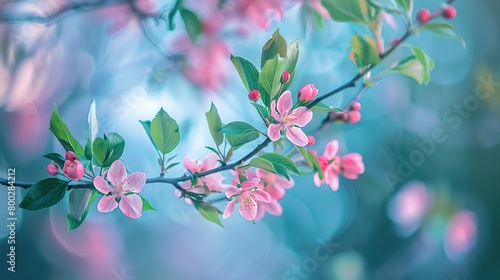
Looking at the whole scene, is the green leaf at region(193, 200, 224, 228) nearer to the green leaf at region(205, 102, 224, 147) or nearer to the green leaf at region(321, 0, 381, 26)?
the green leaf at region(205, 102, 224, 147)

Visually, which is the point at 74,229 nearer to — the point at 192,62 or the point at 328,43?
the point at 192,62

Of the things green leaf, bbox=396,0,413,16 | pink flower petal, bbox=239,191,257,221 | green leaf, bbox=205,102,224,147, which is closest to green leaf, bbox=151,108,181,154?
green leaf, bbox=205,102,224,147

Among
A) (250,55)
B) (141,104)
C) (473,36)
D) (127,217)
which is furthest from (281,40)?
(473,36)

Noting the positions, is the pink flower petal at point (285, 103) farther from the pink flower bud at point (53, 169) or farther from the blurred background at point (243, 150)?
the pink flower bud at point (53, 169)

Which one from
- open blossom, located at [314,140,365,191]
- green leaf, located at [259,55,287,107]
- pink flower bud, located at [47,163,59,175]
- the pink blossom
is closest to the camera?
green leaf, located at [259,55,287,107]

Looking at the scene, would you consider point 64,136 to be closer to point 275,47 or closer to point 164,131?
point 164,131

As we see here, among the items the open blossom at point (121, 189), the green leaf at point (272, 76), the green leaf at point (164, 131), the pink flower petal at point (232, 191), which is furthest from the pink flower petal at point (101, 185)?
the green leaf at point (272, 76)

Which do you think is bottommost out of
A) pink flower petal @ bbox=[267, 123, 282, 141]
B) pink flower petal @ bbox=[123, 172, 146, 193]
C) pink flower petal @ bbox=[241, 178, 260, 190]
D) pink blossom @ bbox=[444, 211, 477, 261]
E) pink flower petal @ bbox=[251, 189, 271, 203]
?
pink blossom @ bbox=[444, 211, 477, 261]
